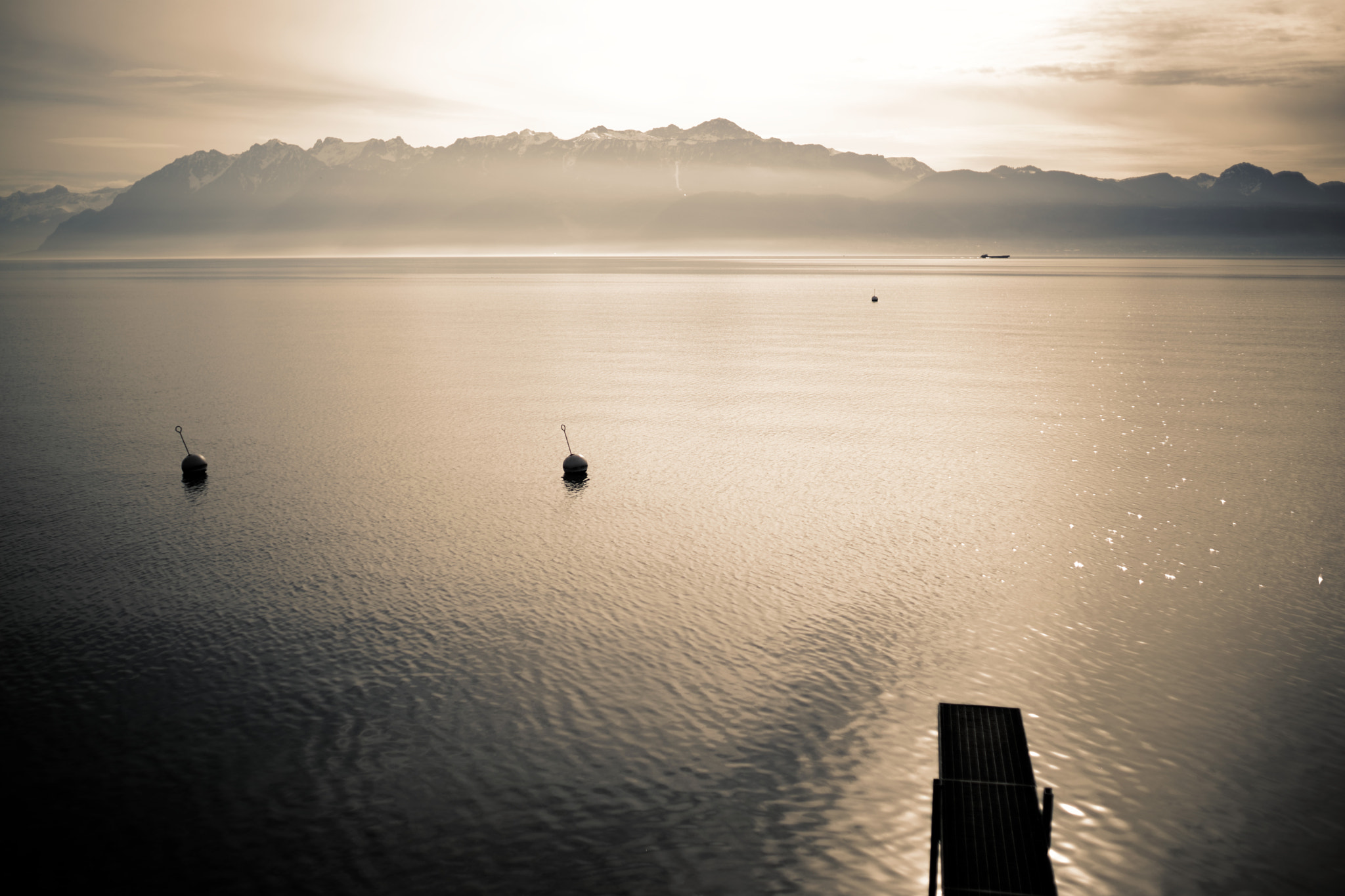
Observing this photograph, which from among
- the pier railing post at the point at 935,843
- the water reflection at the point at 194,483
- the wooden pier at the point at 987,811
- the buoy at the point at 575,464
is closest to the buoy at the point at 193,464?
the water reflection at the point at 194,483

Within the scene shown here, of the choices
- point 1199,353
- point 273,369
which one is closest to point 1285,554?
point 1199,353

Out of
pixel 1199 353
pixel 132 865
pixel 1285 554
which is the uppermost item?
pixel 1199 353

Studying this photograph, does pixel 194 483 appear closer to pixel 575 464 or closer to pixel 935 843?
pixel 575 464

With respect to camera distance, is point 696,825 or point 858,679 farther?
point 858,679

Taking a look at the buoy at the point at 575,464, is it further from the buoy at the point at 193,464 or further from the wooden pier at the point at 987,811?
the wooden pier at the point at 987,811

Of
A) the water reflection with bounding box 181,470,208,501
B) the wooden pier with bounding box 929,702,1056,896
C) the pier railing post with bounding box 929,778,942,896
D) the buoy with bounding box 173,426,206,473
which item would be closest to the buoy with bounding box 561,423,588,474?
the water reflection with bounding box 181,470,208,501

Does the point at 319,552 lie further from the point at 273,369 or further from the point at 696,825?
the point at 273,369
